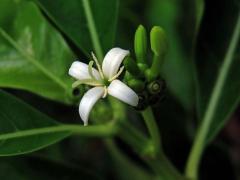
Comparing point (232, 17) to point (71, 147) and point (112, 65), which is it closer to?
point (112, 65)

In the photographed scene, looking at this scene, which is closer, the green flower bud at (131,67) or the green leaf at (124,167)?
the green flower bud at (131,67)

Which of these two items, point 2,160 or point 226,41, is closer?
point 2,160

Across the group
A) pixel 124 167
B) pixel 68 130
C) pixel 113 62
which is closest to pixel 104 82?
pixel 113 62

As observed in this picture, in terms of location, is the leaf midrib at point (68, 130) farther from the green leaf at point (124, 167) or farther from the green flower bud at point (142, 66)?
the green leaf at point (124, 167)

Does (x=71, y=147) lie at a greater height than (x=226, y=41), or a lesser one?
lesser

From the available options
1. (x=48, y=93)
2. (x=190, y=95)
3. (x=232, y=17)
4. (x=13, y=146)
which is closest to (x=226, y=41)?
(x=232, y=17)

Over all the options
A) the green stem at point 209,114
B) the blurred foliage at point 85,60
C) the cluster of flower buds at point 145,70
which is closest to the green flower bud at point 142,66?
the cluster of flower buds at point 145,70
